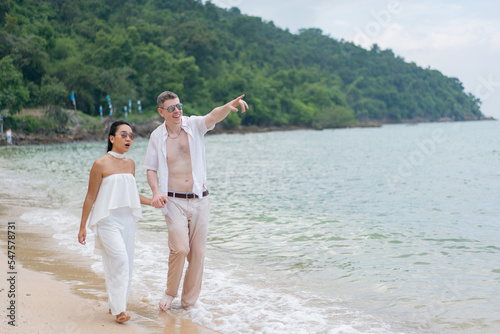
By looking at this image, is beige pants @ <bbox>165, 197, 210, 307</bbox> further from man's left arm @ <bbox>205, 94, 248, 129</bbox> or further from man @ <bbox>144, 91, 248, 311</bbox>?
man's left arm @ <bbox>205, 94, 248, 129</bbox>

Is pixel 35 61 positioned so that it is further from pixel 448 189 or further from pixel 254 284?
pixel 254 284

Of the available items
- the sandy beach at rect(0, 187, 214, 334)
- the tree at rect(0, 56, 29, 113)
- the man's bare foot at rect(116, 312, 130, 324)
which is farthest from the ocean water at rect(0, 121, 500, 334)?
the tree at rect(0, 56, 29, 113)

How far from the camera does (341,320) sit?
5.32 metres

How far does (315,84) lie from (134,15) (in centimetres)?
6268

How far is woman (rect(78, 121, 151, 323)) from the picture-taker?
4.52m

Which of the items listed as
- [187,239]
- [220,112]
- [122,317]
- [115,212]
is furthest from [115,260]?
[220,112]

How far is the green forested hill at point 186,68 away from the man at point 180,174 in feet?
197

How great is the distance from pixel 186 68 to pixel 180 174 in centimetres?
10429

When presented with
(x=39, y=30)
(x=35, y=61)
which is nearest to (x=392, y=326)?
(x=35, y=61)

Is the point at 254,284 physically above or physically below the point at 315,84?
below

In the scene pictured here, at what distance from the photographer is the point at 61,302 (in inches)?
199

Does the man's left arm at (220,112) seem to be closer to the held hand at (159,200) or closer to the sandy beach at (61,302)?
the held hand at (159,200)

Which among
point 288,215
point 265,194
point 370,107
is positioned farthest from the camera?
point 370,107

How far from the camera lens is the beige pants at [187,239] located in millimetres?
4961
